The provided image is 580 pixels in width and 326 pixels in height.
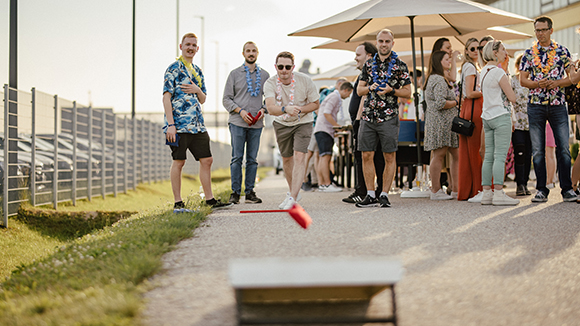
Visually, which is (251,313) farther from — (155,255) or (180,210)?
(180,210)

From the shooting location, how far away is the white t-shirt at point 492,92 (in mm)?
7172

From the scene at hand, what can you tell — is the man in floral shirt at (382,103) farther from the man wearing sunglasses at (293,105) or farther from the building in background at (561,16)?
the building in background at (561,16)

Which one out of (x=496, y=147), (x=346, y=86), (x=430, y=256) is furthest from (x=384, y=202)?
(x=346, y=86)

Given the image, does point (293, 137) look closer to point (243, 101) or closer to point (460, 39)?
point (243, 101)

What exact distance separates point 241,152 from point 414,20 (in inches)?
152

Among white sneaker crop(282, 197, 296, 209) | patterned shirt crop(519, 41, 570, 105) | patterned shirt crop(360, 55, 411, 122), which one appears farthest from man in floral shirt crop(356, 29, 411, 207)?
patterned shirt crop(519, 41, 570, 105)

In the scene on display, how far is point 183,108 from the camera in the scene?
21.5 feet

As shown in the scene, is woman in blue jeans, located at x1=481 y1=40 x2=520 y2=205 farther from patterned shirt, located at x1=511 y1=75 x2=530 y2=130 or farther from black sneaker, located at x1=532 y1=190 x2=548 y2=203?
patterned shirt, located at x1=511 y1=75 x2=530 y2=130

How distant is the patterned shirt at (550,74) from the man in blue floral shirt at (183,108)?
4.23m

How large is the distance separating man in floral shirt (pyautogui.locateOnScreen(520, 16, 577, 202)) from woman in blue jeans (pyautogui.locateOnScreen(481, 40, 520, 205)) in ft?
1.66

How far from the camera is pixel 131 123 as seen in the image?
18625 millimetres

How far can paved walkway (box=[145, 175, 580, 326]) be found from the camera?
9.32ft

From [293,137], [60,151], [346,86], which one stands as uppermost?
[346,86]

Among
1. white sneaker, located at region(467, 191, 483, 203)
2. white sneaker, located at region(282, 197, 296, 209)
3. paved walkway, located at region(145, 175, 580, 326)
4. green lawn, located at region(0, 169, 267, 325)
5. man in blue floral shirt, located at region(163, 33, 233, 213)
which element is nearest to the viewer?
green lawn, located at region(0, 169, 267, 325)
